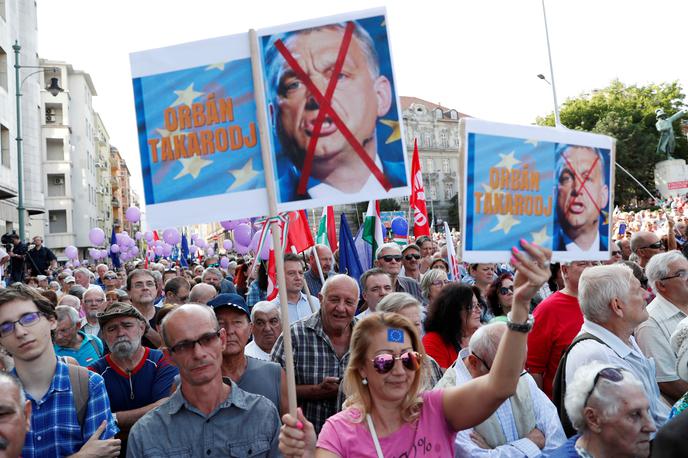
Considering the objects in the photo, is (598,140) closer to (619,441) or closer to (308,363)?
(619,441)

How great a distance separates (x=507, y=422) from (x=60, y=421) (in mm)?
2247

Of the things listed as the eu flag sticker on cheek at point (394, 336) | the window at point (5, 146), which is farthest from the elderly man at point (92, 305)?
the window at point (5, 146)

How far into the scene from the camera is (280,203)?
11.3ft

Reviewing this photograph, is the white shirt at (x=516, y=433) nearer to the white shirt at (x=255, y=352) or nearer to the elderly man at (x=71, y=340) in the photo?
the white shirt at (x=255, y=352)

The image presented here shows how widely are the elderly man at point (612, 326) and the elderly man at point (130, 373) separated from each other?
2534mm

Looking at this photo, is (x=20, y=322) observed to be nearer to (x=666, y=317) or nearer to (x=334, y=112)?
(x=334, y=112)

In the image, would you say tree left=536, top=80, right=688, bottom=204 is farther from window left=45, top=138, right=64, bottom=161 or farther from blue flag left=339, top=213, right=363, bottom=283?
blue flag left=339, top=213, right=363, bottom=283

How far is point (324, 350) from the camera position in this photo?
4.94 metres

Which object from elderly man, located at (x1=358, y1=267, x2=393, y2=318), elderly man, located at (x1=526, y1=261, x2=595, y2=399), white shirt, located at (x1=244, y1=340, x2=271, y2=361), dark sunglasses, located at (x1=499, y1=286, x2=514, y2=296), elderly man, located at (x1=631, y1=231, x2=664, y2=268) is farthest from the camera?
elderly man, located at (x1=631, y1=231, x2=664, y2=268)

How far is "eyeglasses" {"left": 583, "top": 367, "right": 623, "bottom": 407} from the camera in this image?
331 cm

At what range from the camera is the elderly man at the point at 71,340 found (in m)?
6.21

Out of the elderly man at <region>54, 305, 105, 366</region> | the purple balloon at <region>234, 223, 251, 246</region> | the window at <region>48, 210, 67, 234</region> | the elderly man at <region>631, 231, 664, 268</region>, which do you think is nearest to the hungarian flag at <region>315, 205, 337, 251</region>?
the purple balloon at <region>234, 223, 251, 246</region>

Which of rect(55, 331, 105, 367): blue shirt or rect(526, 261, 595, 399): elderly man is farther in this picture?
rect(55, 331, 105, 367): blue shirt

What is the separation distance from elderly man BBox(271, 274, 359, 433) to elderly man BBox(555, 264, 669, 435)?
144 centimetres
